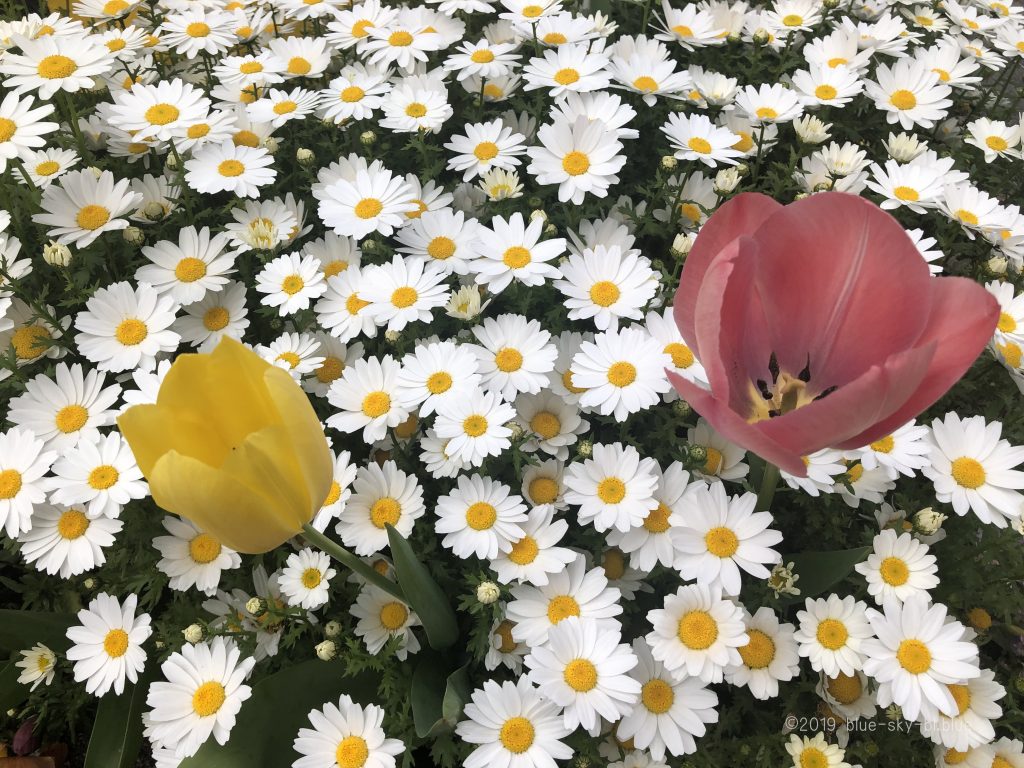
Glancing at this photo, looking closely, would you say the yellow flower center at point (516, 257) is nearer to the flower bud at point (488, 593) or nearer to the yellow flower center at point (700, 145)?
the yellow flower center at point (700, 145)

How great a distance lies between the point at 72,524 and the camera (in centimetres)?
135

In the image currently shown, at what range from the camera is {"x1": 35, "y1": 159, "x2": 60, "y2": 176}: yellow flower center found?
5.45ft

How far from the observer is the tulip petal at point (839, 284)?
29.2 inches

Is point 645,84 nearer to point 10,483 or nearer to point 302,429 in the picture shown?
point 302,429

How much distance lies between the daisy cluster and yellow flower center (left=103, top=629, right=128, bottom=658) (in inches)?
0.6

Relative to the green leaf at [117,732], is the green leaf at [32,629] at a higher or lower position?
higher

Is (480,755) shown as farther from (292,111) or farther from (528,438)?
(292,111)

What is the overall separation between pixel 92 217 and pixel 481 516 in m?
1.05

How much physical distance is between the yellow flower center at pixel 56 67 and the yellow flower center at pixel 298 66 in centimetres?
49

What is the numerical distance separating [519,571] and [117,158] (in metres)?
1.44

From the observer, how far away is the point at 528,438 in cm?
134

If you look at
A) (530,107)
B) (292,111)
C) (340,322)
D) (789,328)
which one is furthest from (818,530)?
(292,111)

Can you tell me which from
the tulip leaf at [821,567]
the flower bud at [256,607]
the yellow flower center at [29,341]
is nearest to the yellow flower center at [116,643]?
the flower bud at [256,607]

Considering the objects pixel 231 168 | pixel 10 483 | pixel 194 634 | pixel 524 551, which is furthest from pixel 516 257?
pixel 10 483
